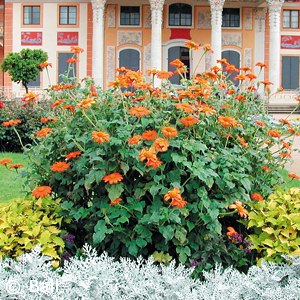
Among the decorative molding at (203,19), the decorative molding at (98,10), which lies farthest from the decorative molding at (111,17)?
the decorative molding at (203,19)

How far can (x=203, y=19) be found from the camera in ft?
93.1

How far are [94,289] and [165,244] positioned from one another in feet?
2.94

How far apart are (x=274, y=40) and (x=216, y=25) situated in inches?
111

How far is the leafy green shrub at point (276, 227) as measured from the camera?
3.77 m

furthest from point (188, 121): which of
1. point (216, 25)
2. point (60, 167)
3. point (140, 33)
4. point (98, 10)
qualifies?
point (140, 33)

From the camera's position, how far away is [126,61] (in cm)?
2834

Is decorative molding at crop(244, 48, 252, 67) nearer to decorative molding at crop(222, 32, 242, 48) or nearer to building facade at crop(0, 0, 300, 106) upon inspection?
building facade at crop(0, 0, 300, 106)

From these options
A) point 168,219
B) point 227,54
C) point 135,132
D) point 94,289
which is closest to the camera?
point 94,289

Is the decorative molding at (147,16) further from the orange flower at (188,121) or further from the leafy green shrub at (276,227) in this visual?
the orange flower at (188,121)

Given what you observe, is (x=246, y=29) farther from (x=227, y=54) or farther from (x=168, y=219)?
(x=168, y=219)

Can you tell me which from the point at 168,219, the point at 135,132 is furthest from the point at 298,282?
the point at 135,132

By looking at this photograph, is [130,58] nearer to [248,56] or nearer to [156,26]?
[156,26]

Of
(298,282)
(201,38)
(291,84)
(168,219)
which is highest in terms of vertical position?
(201,38)

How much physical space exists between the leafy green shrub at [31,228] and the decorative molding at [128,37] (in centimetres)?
2460
